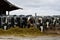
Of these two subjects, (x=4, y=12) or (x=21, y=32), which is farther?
(x=4, y=12)

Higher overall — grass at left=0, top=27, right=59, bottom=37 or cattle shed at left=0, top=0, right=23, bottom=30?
cattle shed at left=0, top=0, right=23, bottom=30

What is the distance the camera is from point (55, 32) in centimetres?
1883

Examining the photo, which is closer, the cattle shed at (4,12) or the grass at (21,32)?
the grass at (21,32)

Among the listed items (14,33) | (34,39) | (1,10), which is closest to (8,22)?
(14,33)

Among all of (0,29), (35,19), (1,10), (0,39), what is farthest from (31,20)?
(1,10)

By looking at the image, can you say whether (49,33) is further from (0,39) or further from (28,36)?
(0,39)

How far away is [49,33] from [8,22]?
12.0 feet

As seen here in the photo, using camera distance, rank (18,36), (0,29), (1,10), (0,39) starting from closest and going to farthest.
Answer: (0,39), (18,36), (0,29), (1,10)

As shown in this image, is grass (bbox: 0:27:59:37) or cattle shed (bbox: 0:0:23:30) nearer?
grass (bbox: 0:27:59:37)

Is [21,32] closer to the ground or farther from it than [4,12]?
farther from it

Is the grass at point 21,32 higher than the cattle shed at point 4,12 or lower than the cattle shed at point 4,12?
lower

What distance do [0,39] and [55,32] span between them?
5269 millimetres

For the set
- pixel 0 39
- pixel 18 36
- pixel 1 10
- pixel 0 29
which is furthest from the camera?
pixel 1 10

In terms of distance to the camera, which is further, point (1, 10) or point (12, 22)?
point (1, 10)
